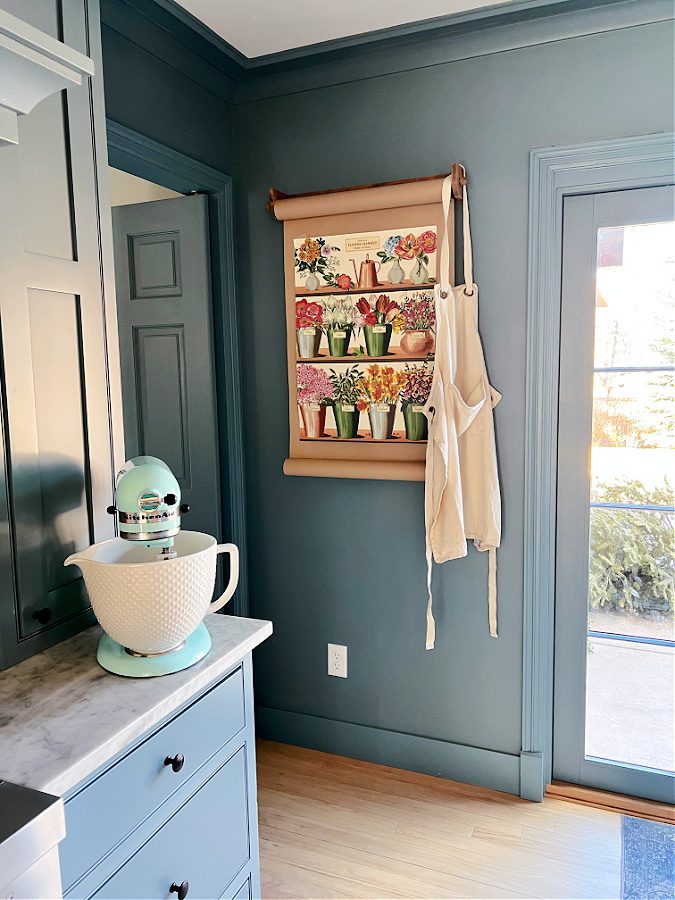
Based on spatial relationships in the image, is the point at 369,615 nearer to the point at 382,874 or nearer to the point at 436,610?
the point at 436,610

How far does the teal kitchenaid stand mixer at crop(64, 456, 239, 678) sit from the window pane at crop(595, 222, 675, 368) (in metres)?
1.43

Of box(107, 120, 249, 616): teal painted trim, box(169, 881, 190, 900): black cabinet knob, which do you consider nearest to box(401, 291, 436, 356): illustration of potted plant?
box(107, 120, 249, 616): teal painted trim

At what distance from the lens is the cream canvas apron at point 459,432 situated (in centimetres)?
219

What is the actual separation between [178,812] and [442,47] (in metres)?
2.24

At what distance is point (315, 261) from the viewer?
2402 millimetres

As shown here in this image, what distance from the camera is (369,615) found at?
2510 millimetres

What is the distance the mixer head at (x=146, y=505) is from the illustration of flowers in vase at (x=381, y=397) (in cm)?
114

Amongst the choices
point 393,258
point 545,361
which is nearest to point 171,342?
point 393,258

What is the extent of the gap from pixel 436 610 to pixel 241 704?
1084mm

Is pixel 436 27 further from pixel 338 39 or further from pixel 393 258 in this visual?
pixel 393 258

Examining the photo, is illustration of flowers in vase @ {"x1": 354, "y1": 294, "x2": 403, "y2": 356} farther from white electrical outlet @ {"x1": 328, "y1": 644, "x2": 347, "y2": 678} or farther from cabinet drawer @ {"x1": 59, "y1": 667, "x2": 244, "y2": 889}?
cabinet drawer @ {"x1": 59, "y1": 667, "x2": 244, "y2": 889}

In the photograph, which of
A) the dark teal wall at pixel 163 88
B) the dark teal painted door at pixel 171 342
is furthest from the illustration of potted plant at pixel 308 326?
the dark teal wall at pixel 163 88

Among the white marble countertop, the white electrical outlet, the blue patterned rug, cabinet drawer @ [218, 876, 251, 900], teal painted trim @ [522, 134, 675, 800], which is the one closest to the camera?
the white marble countertop

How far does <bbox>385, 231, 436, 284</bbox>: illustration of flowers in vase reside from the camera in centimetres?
224
